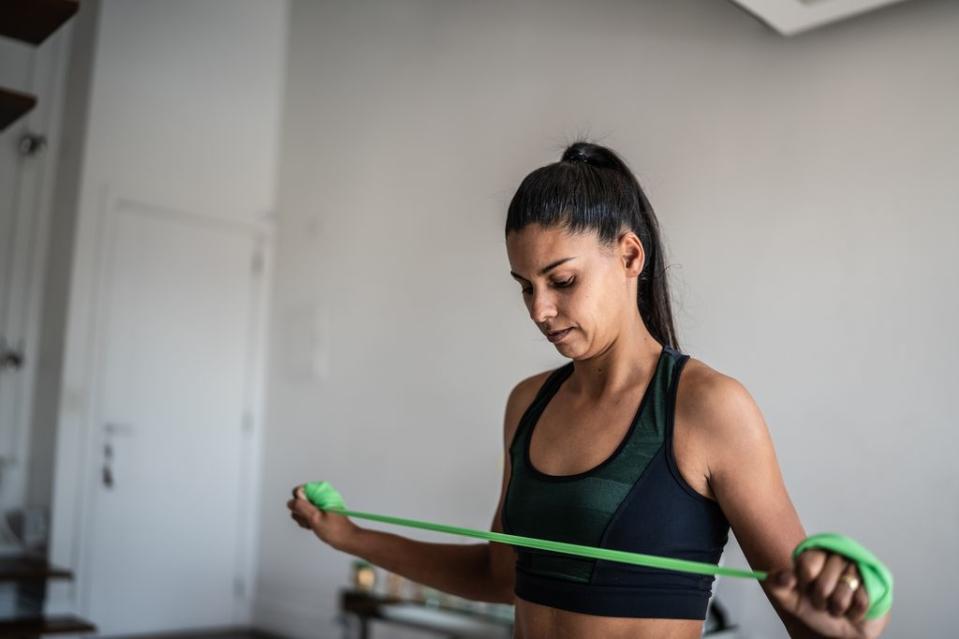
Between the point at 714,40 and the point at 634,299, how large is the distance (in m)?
2.64

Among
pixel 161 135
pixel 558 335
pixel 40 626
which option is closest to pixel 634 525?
pixel 558 335

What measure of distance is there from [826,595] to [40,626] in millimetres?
4627

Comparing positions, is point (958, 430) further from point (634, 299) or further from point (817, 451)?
point (634, 299)

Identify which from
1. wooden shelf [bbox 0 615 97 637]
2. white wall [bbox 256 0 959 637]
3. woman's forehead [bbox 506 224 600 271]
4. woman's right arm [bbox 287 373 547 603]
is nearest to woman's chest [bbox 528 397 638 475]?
woman's right arm [bbox 287 373 547 603]

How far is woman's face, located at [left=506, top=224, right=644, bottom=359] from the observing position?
4.25ft

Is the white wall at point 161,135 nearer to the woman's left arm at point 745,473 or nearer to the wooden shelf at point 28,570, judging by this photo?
the wooden shelf at point 28,570

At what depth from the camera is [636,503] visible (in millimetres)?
1199

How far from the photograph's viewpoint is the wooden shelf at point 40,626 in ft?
14.8

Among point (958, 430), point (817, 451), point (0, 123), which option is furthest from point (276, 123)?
point (958, 430)

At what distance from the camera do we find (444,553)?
160cm

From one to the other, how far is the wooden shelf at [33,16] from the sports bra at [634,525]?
6.87ft

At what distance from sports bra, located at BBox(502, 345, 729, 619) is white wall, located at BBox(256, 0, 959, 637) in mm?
1124

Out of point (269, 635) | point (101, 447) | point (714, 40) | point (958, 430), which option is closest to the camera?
point (958, 430)

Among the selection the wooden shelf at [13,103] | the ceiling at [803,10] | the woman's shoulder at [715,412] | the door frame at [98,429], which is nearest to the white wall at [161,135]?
the door frame at [98,429]
